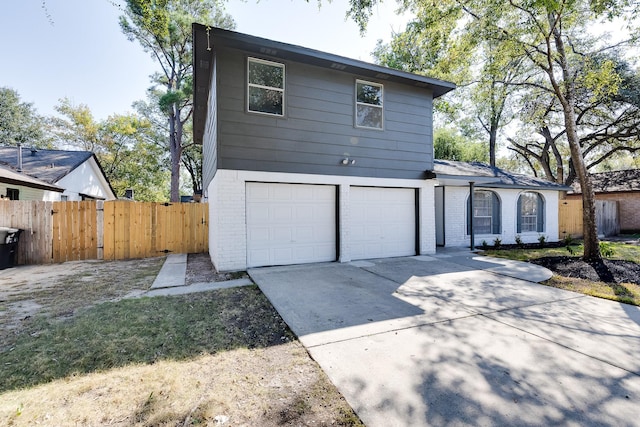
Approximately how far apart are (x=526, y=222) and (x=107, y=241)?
15.0 m

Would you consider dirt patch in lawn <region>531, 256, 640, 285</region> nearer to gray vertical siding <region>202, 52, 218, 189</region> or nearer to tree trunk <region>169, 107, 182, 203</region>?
gray vertical siding <region>202, 52, 218, 189</region>

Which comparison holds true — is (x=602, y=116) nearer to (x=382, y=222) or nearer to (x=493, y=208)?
(x=493, y=208)

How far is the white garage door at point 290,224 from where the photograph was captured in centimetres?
659

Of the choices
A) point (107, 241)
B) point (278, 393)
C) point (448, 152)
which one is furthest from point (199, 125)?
point (448, 152)

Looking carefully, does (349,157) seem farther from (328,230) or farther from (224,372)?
(224,372)

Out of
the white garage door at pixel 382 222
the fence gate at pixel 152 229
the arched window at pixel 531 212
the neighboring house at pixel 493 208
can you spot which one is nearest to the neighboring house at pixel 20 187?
the fence gate at pixel 152 229

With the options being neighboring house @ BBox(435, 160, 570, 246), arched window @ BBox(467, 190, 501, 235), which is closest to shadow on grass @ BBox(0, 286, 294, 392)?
neighboring house @ BBox(435, 160, 570, 246)

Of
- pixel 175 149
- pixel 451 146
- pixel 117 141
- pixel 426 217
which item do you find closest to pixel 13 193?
pixel 175 149

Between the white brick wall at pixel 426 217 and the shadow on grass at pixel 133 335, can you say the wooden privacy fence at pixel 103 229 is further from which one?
the white brick wall at pixel 426 217

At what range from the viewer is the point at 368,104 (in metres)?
7.73

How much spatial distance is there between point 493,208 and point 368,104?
6.85 m

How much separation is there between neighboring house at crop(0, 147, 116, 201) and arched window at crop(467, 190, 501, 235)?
1617 centimetres

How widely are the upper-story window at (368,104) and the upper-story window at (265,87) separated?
212 cm

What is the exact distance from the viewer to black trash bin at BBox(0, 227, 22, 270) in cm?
681
